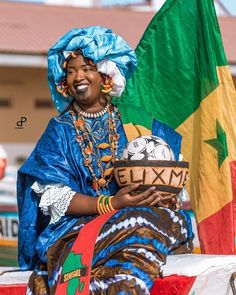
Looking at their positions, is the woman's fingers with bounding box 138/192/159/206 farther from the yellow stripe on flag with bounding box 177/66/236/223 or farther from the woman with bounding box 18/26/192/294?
the yellow stripe on flag with bounding box 177/66/236/223

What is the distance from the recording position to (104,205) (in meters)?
3.95

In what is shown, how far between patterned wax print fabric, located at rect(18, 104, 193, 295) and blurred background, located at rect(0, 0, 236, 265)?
→ 7.87 m

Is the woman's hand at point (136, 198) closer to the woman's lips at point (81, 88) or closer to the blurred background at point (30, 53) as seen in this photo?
the woman's lips at point (81, 88)

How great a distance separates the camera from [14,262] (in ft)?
28.3

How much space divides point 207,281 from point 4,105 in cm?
1064

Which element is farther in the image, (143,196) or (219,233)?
(219,233)

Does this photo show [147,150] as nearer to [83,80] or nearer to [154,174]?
[154,174]

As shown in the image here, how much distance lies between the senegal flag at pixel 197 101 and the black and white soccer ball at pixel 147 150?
1.95ft

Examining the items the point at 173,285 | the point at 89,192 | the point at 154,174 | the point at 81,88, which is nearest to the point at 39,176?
the point at 89,192

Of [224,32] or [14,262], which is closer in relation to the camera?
[14,262]

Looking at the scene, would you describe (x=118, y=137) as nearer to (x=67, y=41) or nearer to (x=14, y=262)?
(x=67, y=41)

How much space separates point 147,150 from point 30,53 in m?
9.73

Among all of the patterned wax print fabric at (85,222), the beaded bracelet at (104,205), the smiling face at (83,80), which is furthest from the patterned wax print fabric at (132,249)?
the smiling face at (83,80)

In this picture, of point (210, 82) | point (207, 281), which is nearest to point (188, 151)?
point (210, 82)
